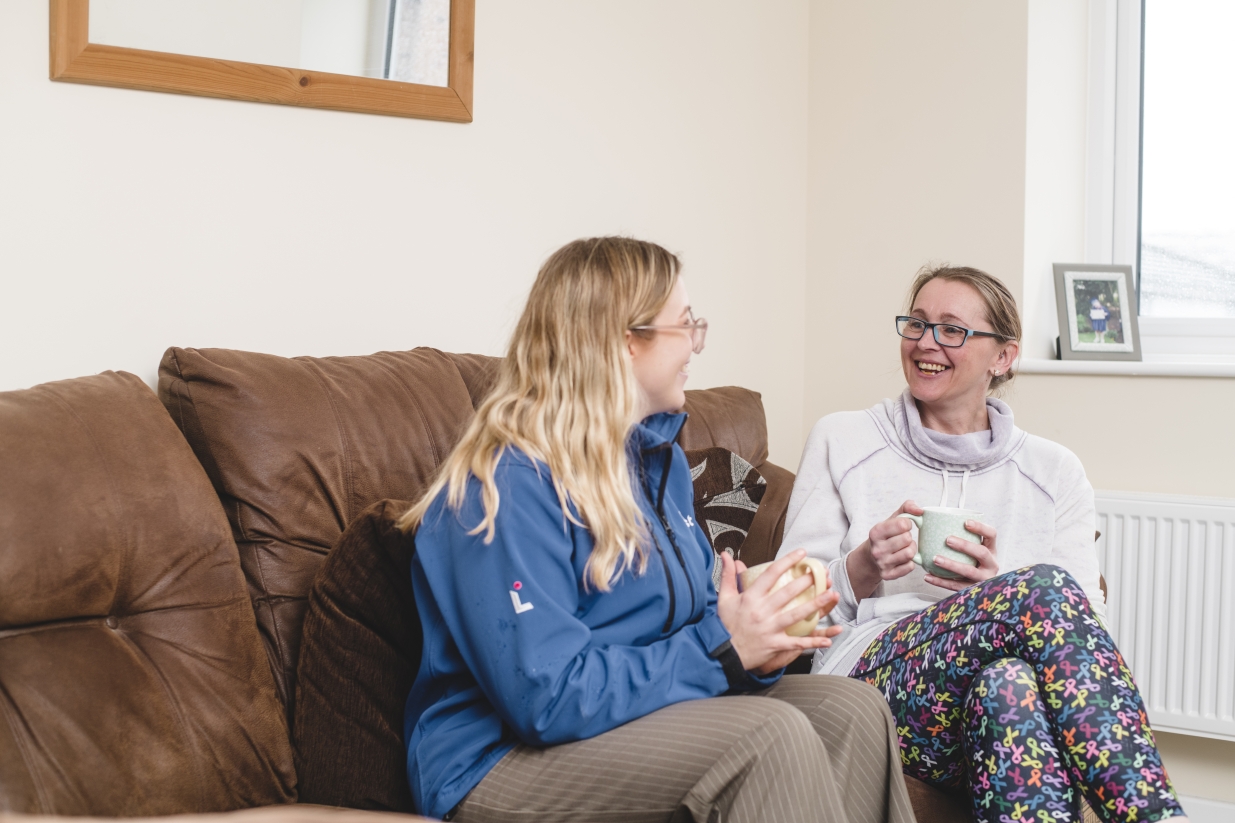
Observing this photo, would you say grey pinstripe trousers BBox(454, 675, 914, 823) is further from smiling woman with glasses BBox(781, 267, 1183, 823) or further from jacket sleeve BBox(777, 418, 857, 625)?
jacket sleeve BBox(777, 418, 857, 625)

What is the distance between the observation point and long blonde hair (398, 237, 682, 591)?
1.24 metres

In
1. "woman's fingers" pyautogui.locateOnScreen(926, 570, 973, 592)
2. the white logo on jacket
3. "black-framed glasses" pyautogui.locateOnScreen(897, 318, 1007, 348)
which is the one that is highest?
"black-framed glasses" pyautogui.locateOnScreen(897, 318, 1007, 348)

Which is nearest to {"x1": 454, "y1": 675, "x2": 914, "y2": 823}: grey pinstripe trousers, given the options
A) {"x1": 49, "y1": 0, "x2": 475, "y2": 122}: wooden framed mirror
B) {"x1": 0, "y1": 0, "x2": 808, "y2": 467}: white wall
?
{"x1": 0, "y1": 0, "x2": 808, "y2": 467}: white wall

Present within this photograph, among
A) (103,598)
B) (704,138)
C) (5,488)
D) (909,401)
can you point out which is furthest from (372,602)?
(704,138)

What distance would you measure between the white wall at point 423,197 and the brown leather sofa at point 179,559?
0.87 ft

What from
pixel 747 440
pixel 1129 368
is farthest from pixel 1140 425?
pixel 747 440

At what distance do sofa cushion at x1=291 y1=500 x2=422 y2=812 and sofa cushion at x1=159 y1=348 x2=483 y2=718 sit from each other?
119mm

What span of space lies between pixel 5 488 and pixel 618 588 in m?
0.75

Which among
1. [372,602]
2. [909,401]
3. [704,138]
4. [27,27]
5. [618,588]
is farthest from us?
[704,138]

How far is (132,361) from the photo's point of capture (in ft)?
5.85

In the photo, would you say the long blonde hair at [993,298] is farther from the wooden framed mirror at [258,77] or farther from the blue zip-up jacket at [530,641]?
the wooden framed mirror at [258,77]

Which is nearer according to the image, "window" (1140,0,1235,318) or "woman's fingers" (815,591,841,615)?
"woman's fingers" (815,591,841,615)

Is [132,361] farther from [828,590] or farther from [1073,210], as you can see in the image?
[1073,210]

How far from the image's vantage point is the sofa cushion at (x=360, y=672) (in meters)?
1.36
